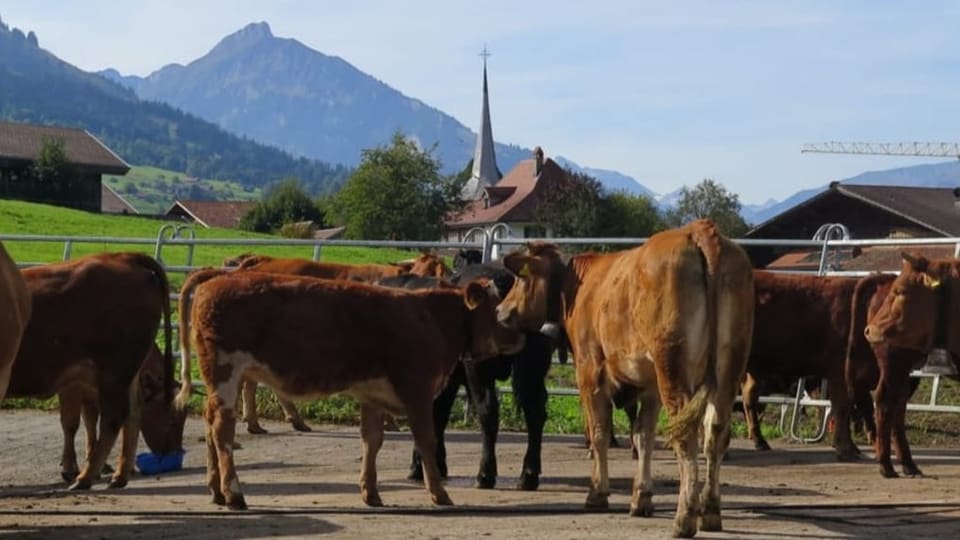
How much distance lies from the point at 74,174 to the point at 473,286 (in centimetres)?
8429

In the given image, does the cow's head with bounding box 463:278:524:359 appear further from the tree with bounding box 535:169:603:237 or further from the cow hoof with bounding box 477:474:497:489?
the tree with bounding box 535:169:603:237

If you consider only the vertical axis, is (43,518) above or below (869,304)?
below

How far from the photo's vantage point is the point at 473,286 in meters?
10.7

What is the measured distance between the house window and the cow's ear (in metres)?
74.4

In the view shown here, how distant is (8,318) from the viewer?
8.70 m

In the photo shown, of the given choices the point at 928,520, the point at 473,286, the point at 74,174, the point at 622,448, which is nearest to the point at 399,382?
the point at 473,286

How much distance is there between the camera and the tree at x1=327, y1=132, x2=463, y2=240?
Answer: 86.2 meters

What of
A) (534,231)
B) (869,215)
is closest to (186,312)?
→ (869,215)

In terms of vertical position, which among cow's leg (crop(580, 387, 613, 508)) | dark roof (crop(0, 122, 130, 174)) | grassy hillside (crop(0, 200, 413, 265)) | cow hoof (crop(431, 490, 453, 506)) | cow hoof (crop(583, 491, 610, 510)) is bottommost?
cow hoof (crop(431, 490, 453, 506))

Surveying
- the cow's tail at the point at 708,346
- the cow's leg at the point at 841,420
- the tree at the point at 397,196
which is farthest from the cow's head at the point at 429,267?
the tree at the point at 397,196

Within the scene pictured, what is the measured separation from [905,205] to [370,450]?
43.9m

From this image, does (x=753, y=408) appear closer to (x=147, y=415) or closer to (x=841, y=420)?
(x=841, y=420)

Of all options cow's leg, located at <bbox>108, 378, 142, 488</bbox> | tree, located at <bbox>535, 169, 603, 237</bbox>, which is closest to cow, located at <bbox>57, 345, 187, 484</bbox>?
cow's leg, located at <bbox>108, 378, 142, 488</bbox>

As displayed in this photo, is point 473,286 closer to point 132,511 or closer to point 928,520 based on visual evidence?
point 132,511
